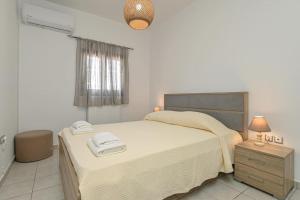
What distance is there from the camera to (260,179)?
181cm

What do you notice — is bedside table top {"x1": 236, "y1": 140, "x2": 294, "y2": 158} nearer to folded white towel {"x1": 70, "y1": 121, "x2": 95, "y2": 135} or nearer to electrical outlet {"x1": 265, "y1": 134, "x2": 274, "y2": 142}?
electrical outlet {"x1": 265, "y1": 134, "x2": 274, "y2": 142}

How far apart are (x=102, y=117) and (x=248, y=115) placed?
2888mm

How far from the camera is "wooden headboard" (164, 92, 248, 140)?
2.31 m

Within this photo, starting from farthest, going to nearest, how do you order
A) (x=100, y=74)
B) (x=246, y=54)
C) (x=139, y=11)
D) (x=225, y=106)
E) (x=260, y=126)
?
(x=100, y=74), (x=225, y=106), (x=246, y=54), (x=260, y=126), (x=139, y=11)

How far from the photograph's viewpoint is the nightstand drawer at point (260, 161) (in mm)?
1685

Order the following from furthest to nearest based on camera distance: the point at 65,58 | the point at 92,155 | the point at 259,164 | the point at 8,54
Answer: the point at 65,58 → the point at 8,54 → the point at 259,164 → the point at 92,155

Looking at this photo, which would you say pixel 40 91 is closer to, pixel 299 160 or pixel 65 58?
pixel 65 58

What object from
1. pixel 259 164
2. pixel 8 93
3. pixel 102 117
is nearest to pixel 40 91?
pixel 8 93

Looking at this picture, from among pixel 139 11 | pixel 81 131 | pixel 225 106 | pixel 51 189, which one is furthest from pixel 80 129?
pixel 225 106

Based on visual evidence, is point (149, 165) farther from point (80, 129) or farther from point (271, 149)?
point (271, 149)

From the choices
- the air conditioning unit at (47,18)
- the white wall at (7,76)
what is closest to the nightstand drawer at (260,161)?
the white wall at (7,76)

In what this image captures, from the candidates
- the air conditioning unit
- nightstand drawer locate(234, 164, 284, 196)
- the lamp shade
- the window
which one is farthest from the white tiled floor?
the air conditioning unit

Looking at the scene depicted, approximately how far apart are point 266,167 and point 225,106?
3.31 ft

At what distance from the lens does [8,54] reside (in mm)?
2250
